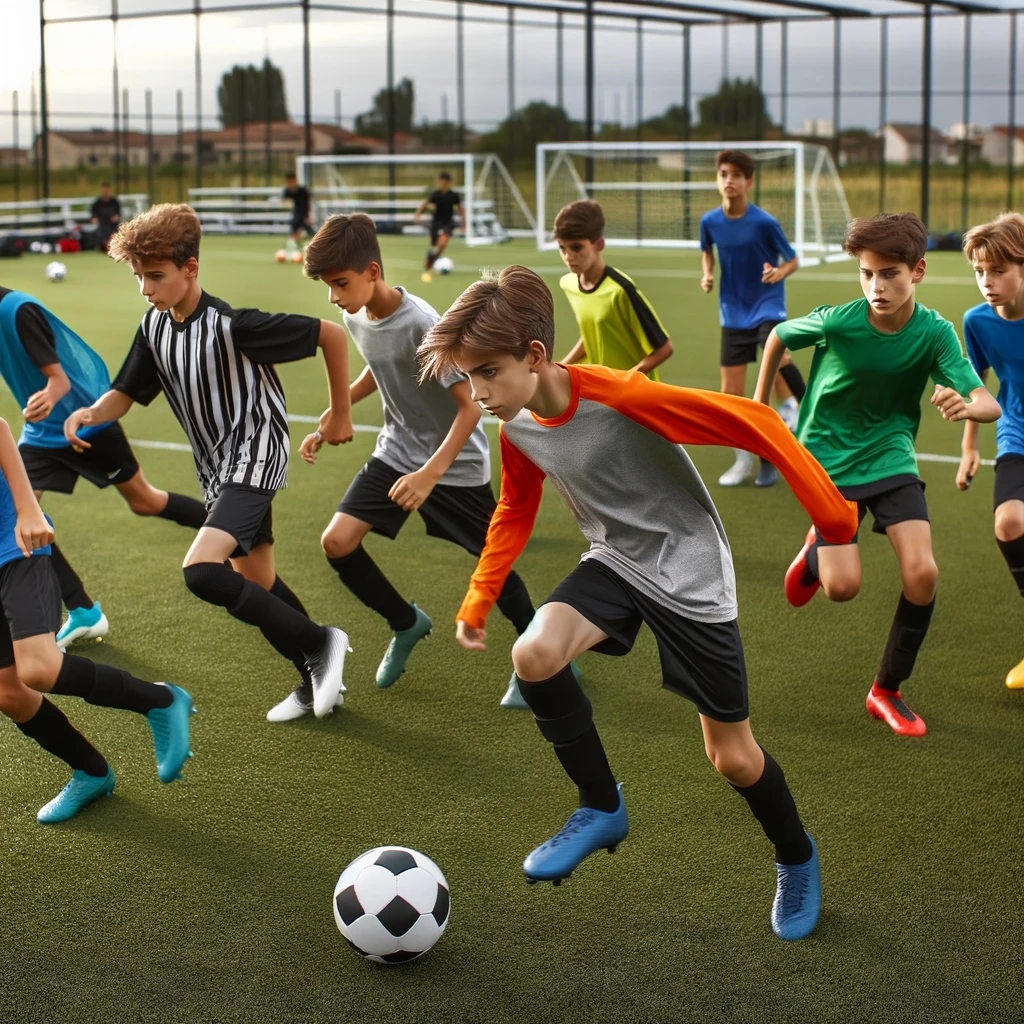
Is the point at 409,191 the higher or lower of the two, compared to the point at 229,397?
higher

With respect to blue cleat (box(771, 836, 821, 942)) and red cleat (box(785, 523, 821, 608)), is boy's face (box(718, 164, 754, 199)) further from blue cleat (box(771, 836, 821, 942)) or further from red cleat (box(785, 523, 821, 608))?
blue cleat (box(771, 836, 821, 942))

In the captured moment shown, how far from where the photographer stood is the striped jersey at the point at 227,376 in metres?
4.09

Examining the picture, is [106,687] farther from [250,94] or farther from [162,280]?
[250,94]

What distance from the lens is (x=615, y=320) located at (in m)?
5.82

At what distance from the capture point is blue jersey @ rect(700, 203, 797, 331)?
7719mm

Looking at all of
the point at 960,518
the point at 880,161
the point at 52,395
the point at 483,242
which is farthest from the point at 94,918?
the point at 880,161

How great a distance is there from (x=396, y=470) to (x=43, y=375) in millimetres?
1413

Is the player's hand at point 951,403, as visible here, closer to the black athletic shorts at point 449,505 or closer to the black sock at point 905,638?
the black sock at point 905,638

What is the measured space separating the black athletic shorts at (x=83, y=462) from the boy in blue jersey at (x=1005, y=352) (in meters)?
3.28

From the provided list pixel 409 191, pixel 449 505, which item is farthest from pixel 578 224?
pixel 409 191

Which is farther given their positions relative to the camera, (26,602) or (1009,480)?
(1009,480)

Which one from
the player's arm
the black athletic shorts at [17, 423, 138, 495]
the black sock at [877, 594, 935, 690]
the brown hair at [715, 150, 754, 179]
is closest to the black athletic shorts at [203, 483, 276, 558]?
the player's arm

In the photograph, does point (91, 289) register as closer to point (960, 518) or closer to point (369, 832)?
point (960, 518)

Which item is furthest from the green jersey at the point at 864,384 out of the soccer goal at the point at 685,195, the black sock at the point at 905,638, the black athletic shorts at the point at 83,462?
the soccer goal at the point at 685,195
